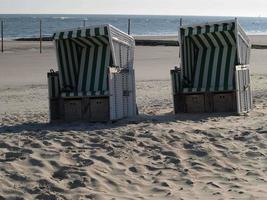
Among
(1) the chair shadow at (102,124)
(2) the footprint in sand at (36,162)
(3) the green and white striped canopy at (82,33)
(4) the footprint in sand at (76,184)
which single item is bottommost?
(4) the footprint in sand at (76,184)

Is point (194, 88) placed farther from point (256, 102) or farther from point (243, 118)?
point (256, 102)

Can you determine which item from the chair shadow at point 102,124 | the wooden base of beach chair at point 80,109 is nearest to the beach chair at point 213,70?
the chair shadow at point 102,124

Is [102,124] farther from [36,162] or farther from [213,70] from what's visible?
[36,162]

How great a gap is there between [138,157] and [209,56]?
4.72m

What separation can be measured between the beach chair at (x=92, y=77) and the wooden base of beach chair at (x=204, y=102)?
3.10ft

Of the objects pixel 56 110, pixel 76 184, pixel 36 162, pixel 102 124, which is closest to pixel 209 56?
pixel 102 124

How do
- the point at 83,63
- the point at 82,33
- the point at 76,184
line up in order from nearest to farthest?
the point at 76,184, the point at 82,33, the point at 83,63

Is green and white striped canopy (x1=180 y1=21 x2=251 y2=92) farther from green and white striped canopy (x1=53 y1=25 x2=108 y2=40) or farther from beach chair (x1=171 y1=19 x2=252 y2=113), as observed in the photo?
green and white striped canopy (x1=53 y1=25 x2=108 y2=40)

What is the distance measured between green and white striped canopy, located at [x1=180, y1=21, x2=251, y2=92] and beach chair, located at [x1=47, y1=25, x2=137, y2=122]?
1071 millimetres

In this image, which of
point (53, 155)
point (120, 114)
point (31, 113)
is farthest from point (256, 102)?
point (53, 155)

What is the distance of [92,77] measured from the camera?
33.8 feet

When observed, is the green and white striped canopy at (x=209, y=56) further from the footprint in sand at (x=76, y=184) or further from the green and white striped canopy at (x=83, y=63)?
the footprint in sand at (x=76, y=184)

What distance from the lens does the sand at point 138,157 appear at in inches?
214

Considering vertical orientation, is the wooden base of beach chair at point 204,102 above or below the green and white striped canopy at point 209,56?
below
